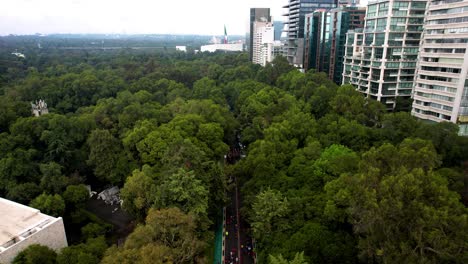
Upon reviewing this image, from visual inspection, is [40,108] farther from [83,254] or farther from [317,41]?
[317,41]

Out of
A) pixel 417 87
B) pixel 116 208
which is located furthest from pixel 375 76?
pixel 116 208

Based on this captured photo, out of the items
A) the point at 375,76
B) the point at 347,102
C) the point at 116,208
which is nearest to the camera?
the point at 116,208

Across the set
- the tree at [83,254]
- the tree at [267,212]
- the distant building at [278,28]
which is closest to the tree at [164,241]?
the tree at [83,254]

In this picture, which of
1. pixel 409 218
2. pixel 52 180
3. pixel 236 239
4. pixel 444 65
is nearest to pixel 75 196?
pixel 52 180

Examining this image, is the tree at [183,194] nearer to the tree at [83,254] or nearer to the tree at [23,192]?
the tree at [83,254]

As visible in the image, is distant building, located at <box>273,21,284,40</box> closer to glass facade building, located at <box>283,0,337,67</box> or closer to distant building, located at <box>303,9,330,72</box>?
glass facade building, located at <box>283,0,337,67</box>

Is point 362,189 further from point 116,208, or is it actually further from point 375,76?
point 375,76

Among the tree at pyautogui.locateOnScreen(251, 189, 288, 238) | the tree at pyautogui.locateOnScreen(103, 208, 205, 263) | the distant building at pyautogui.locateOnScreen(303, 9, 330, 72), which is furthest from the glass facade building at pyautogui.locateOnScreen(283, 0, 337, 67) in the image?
the tree at pyautogui.locateOnScreen(103, 208, 205, 263)
